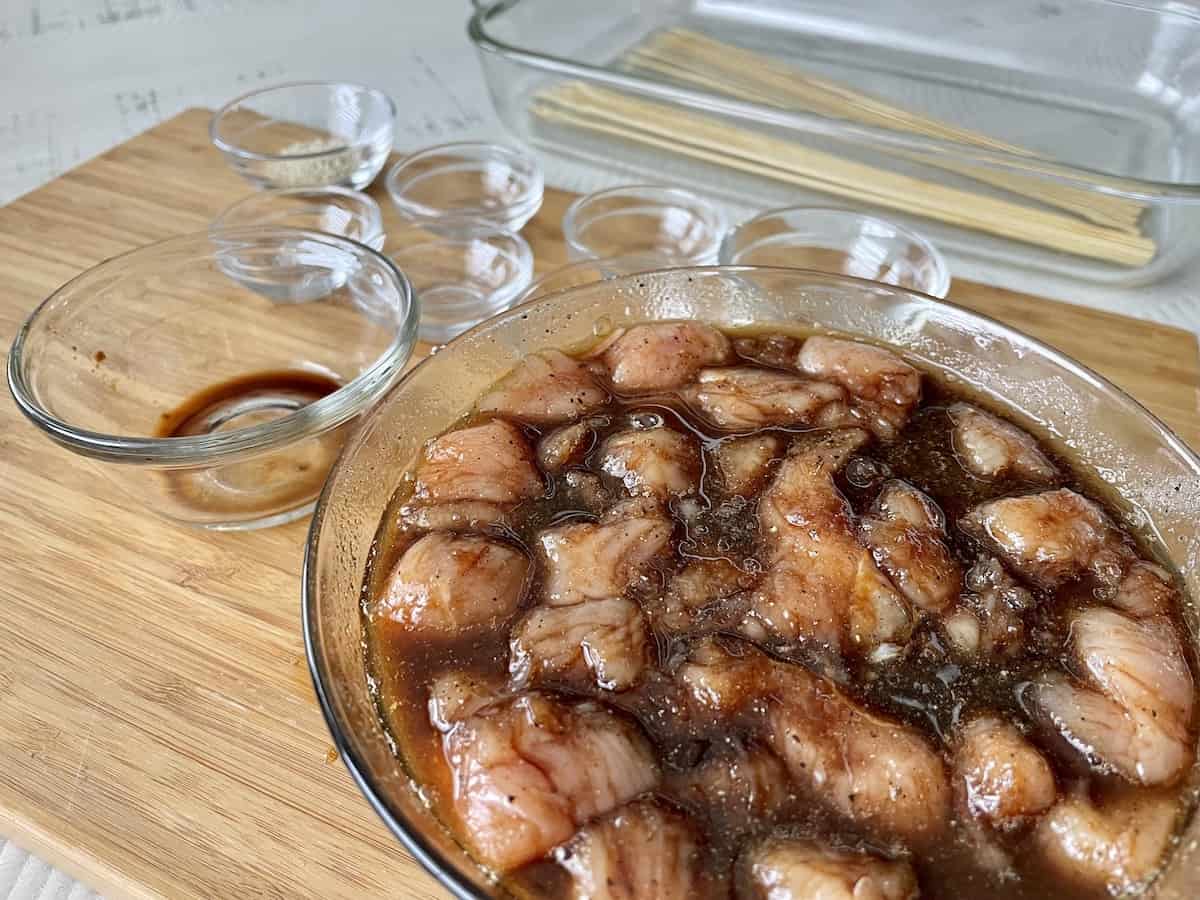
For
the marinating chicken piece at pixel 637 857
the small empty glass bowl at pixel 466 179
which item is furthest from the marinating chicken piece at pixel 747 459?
the small empty glass bowl at pixel 466 179

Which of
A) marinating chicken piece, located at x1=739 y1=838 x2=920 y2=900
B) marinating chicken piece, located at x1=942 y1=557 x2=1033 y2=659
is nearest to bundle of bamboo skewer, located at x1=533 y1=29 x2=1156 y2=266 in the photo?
marinating chicken piece, located at x1=942 y1=557 x2=1033 y2=659

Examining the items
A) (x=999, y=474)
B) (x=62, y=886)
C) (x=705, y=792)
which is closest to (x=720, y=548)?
(x=705, y=792)

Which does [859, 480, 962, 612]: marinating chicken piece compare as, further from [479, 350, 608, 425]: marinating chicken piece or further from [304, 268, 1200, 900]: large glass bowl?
[479, 350, 608, 425]: marinating chicken piece

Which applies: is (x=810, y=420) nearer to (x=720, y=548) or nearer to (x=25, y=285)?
(x=720, y=548)

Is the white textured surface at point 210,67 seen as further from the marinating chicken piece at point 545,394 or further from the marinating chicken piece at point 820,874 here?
the marinating chicken piece at point 820,874

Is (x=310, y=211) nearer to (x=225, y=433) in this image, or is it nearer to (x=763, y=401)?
(x=225, y=433)
